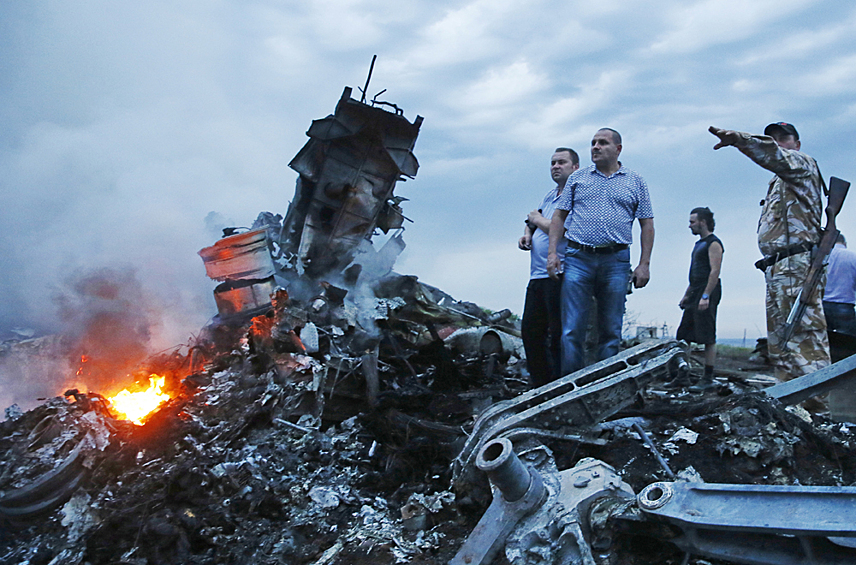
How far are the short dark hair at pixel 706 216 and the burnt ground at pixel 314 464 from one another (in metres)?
1.68

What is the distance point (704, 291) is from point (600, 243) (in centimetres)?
221

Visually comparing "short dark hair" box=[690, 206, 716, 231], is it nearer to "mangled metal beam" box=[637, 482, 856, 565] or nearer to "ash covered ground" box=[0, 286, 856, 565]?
"ash covered ground" box=[0, 286, 856, 565]

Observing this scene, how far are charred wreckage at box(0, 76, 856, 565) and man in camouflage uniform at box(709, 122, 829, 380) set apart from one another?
0.53m

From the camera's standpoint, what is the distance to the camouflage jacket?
3756 millimetres

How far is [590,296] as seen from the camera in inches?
143

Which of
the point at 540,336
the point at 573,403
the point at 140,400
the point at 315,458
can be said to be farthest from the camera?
the point at 140,400

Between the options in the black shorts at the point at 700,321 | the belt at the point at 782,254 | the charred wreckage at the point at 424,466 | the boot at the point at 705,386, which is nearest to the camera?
the charred wreckage at the point at 424,466

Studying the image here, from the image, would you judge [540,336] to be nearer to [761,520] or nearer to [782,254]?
[782,254]

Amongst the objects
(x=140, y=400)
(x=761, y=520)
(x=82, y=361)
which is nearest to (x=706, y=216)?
(x=761, y=520)

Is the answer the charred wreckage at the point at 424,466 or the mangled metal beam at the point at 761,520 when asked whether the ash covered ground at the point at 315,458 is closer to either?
the charred wreckage at the point at 424,466

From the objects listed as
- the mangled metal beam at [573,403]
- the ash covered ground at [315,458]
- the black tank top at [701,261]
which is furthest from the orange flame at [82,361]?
the black tank top at [701,261]

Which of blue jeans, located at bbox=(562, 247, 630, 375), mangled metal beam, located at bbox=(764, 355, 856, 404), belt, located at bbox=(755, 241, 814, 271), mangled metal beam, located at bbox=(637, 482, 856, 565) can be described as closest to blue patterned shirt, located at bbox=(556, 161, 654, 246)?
blue jeans, located at bbox=(562, 247, 630, 375)

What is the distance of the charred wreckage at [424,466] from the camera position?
76.3 inches

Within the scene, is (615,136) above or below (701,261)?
above
